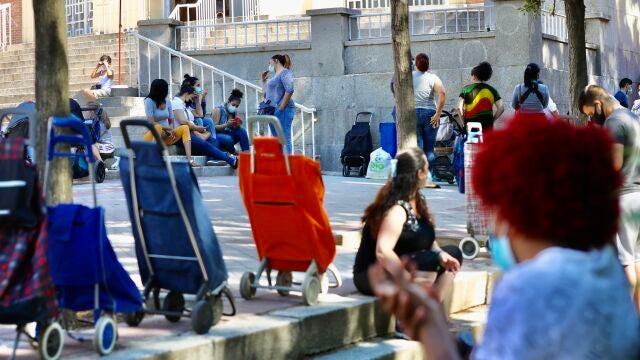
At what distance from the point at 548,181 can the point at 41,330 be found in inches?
144

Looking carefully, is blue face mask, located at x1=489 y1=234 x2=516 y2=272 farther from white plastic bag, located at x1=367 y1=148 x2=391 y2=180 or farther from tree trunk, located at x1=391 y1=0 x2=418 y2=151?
white plastic bag, located at x1=367 y1=148 x2=391 y2=180

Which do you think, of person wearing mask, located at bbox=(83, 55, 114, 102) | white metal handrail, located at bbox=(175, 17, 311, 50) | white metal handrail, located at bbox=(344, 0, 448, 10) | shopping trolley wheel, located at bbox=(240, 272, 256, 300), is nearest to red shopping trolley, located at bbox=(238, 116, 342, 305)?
shopping trolley wheel, located at bbox=(240, 272, 256, 300)

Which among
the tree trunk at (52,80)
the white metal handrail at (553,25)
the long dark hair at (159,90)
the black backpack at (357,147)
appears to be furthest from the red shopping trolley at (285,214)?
the white metal handrail at (553,25)

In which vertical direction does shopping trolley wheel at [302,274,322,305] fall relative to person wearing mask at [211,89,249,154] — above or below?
below

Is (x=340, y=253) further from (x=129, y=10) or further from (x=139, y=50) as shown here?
(x=129, y=10)

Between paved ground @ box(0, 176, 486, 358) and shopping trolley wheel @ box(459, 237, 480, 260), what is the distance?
159 millimetres

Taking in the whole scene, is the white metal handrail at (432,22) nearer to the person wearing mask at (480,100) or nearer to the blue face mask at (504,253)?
the person wearing mask at (480,100)

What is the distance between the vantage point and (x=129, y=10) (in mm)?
30125

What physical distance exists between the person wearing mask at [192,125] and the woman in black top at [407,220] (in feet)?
31.8

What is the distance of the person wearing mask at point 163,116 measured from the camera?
48.4 feet

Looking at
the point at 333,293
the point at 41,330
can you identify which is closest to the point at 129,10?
the point at 333,293

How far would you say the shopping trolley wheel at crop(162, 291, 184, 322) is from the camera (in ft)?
23.4

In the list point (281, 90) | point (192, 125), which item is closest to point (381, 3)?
point (192, 125)

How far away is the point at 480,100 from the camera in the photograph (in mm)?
15172
